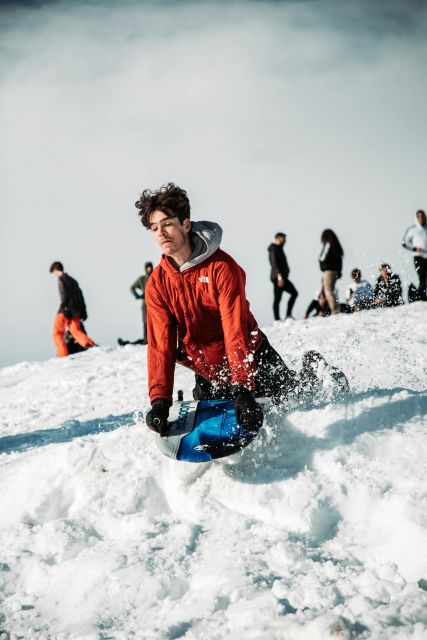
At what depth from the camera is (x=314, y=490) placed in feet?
9.84

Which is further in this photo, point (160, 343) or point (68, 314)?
point (68, 314)

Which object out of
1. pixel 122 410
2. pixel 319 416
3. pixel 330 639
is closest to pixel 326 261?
pixel 122 410

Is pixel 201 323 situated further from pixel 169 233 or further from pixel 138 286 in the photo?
pixel 138 286

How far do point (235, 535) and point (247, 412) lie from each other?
2.04 feet

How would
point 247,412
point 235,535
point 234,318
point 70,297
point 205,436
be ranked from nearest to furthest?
point 235,535
point 247,412
point 205,436
point 234,318
point 70,297

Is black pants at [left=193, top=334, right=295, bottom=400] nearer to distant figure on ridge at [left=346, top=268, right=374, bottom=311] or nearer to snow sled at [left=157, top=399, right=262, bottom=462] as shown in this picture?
snow sled at [left=157, top=399, right=262, bottom=462]

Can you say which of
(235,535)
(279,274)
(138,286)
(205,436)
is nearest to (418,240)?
(279,274)

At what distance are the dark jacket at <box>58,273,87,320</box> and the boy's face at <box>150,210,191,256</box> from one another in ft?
25.5

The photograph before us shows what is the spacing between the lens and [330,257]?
34.4ft

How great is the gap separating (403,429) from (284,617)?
158 centimetres

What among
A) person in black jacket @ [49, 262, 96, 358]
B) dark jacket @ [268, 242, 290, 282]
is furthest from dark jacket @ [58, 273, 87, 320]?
dark jacket @ [268, 242, 290, 282]

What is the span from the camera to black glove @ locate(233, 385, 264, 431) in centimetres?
296

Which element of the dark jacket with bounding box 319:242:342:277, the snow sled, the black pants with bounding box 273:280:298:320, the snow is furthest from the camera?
the black pants with bounding box 273:280:298:320

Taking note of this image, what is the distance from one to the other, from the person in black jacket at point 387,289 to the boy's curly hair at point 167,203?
8612 mm
